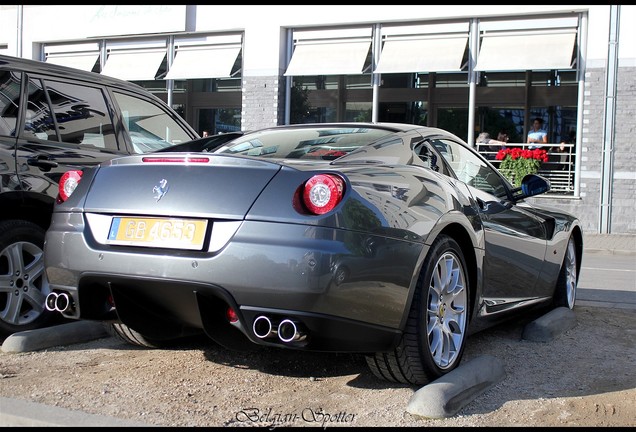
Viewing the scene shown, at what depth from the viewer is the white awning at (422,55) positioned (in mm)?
17531

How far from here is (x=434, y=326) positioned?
3.90m

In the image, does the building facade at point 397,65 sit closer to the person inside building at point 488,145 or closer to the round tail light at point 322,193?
the person inside building at point 488,145

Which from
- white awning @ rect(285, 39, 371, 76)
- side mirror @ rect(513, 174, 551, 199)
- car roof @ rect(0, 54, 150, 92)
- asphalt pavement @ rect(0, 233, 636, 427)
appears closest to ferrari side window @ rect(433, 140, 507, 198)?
side mirror @ rect(513, 174, 551, 199)

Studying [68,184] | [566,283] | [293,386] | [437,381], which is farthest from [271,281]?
[566,283]

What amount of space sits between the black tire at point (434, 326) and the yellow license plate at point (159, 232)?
106 cm

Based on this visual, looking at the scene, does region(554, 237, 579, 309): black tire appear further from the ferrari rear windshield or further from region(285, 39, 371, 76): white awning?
region(285, 39, 371, 76): white awning

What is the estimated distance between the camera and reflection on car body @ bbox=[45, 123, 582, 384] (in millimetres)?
3293

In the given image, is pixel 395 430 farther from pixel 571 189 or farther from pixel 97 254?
pixel 571 189

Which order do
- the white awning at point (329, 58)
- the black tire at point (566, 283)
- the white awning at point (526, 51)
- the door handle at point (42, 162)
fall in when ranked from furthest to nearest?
1. the white awning at point (329, 58)
2. the white awning at point (526, 51)
3. the black tire at point (566, 283)
4. the door handle at point (42, 162)

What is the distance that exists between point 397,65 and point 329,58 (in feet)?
5.80

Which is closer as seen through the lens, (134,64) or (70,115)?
(70,115)

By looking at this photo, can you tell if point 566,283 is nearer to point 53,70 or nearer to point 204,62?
point 53,70

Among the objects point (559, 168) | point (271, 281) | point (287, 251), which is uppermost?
point (559, 168)

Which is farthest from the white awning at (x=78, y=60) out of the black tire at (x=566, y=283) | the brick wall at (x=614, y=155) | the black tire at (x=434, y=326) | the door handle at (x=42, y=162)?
the black tire at (x=434, y=326)
